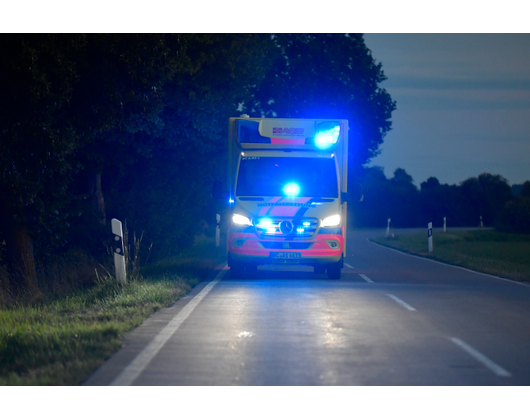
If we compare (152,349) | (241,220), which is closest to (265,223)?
(241,220)

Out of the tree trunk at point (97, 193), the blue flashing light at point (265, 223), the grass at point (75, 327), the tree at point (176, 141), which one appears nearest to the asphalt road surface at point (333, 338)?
the grass at point (75, 327)

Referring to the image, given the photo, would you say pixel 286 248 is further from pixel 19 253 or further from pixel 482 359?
pixel 482 359

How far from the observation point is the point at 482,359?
719 centimetres

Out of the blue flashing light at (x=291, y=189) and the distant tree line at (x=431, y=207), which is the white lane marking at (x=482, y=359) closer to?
the blue flashing light at (x=291, y=189)

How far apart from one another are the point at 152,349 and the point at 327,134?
30.6 feet

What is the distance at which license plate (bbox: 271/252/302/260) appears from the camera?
1535 centimetres

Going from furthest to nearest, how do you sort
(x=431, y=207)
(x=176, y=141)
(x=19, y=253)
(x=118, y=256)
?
(x=431, y=207)
(x=176, y=141)
(x=19, y=253)
(x=118, y=256)

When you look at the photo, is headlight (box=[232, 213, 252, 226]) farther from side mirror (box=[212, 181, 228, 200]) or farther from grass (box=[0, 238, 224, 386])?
grass (box=[0, 238, 224, 386])

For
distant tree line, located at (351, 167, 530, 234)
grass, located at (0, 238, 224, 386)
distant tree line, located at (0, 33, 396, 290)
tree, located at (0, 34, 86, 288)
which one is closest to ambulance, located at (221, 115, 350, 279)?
grass, located at (0, 238, 224, 386)

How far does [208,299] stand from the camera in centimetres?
1209

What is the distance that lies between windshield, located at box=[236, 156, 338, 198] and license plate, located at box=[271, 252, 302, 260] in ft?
4.22
